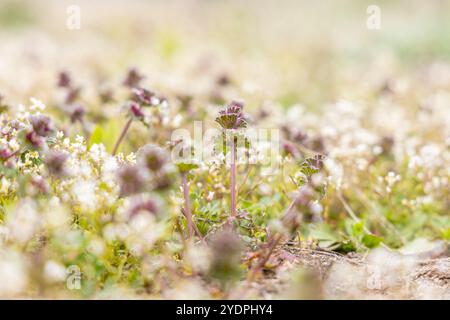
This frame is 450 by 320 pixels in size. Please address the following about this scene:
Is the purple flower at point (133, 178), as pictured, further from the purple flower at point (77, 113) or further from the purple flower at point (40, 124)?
the purple flower at point (77, 113)

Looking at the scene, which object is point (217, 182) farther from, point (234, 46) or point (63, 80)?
point (234, 46)

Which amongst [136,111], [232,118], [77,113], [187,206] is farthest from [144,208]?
[77,113]

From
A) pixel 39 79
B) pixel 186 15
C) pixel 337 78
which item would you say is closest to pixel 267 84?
pixel 337 78

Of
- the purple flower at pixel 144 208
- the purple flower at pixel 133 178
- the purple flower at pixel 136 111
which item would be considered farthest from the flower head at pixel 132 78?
the purple flower at pixel 144 208

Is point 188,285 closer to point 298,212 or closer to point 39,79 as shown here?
point 298,212

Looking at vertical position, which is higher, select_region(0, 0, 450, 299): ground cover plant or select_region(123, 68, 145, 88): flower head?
select_region(123, 68, 145, 88): flower head

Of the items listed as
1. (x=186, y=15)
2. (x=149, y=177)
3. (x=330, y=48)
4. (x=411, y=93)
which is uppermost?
(x=186, y=15)

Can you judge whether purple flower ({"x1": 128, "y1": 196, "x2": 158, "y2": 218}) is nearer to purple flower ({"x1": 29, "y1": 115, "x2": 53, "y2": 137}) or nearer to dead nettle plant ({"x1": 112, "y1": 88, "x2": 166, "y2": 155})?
purple flower ({"x1": 29, "y1": 115, "x2": 53, "y2": 137})

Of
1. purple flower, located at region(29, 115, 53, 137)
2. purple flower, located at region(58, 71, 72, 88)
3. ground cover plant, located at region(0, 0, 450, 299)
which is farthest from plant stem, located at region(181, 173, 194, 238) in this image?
purple flower, located at region(58, 71, 72, 88)
